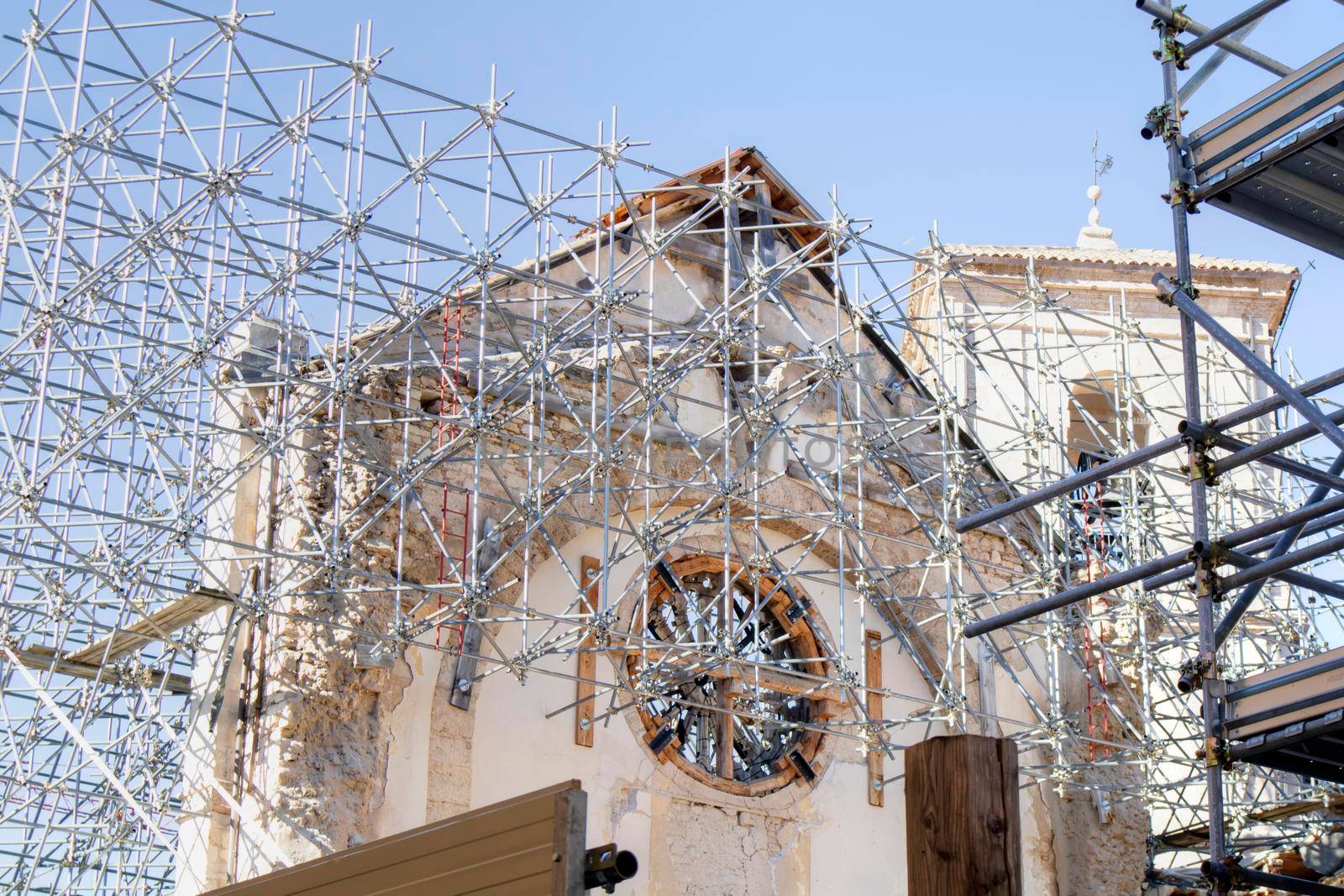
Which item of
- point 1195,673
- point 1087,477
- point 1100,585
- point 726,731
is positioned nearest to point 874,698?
point 726,731

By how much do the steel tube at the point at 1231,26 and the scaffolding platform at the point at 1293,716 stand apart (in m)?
2.44

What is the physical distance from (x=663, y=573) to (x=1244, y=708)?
24.2 ft

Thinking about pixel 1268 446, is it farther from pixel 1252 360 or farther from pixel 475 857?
pixel 475 857

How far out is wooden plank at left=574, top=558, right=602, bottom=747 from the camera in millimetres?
12820

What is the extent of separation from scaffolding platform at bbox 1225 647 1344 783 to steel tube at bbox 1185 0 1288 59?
96.1 inches

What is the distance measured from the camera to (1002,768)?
4434 millimetres

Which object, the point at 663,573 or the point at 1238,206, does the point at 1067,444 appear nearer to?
the point at 663,573

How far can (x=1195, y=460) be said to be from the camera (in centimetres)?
726

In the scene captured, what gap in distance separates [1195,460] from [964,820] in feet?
10.6

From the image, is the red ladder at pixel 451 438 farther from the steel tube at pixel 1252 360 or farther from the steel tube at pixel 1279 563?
the steel tube at pixel 1279 563

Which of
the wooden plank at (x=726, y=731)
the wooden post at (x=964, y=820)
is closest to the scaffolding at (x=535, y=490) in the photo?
the wooden plank at (x=726, y=731)

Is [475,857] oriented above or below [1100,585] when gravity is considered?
below

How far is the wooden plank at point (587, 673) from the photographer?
12.8 metres

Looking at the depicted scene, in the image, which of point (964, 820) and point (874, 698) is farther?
point (874, 698)
